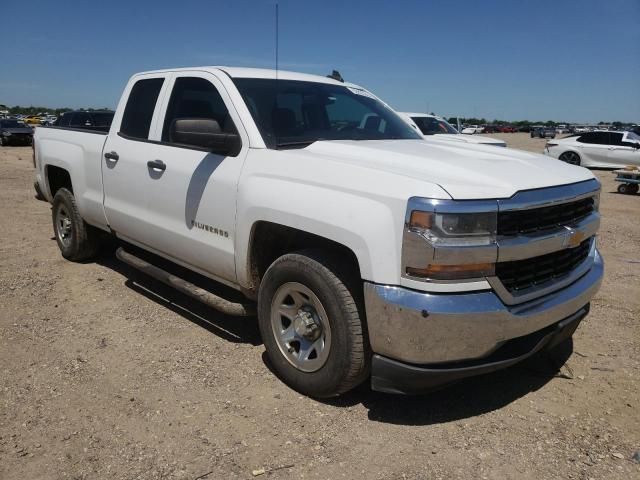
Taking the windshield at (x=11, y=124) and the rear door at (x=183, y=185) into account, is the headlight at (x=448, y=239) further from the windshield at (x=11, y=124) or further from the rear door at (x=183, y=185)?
the windshield at (x=11, y=124)

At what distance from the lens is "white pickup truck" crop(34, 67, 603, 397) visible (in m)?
2.61

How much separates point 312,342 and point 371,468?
83 centimetres

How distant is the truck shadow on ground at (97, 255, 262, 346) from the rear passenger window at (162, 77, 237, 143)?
58.1 inches

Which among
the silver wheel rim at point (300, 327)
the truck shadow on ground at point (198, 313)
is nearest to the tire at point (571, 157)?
the truck shadow on ground at point (198, 313)

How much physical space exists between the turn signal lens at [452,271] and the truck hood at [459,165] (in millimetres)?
329

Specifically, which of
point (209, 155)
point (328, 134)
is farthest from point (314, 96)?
point (209, 155)

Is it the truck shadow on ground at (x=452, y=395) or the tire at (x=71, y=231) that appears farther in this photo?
the tire at (x=71, y=231)

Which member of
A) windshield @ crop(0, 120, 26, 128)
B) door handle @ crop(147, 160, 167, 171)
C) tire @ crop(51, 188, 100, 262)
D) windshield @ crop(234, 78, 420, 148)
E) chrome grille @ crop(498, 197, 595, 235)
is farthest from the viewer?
windshield @ crop(0, 120, 26, 128)

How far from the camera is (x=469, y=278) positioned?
2.61 m

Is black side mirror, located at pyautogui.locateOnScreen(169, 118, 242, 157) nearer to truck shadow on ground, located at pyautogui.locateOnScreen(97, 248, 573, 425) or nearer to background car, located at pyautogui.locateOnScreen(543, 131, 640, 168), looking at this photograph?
truck shadow on ground, located at pyautogui.locateOnScreen(97, 248, 573, 425)

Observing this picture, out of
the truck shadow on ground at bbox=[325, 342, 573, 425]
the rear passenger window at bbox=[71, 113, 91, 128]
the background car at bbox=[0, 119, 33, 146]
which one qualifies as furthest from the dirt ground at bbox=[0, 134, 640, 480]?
the background car at bbox=[0, 119, 33, 146]

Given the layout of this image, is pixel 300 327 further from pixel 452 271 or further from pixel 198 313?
pixel 198 313

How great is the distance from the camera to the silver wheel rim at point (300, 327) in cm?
311

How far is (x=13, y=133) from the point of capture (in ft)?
105
